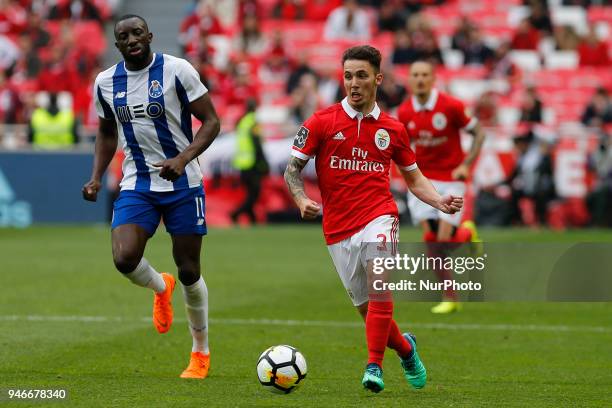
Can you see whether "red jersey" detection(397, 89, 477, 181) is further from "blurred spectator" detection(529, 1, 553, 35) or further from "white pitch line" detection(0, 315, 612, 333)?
"blurred spectator" detection(529, 1, 553, 35)

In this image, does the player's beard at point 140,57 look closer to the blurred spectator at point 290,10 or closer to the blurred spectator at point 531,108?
the blurred spectator at point 531,108

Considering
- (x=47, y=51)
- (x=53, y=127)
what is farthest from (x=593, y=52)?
(x=47, y=51)

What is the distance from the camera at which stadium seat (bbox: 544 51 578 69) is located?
27047 millimetres

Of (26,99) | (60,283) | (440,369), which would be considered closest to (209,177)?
(26,99)

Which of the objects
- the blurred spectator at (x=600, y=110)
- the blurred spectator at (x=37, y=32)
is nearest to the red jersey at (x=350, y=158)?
the blurred spectator at (x=600, y=110)

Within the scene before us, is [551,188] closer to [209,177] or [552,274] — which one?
[209,177]

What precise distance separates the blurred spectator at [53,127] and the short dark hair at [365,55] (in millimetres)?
16341

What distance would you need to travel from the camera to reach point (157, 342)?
9.72 meters

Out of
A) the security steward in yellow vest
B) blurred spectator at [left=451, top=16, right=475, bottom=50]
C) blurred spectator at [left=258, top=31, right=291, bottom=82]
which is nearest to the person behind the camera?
the security steward in yellow vest

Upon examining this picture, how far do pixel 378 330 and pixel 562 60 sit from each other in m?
20.8

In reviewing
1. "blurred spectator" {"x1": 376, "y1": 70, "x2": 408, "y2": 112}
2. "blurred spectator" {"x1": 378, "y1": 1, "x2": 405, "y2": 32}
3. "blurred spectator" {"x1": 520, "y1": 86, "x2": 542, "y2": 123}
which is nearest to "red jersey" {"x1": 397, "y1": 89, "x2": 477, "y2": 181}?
"blurred spectator" {"x1": 376, "y1": 70, "x2": 408, "y2": 112}

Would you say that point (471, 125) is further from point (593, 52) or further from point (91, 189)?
point (593, 52)

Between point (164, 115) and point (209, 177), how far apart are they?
1499 cm

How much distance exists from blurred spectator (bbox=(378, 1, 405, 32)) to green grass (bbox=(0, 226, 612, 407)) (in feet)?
38.7
